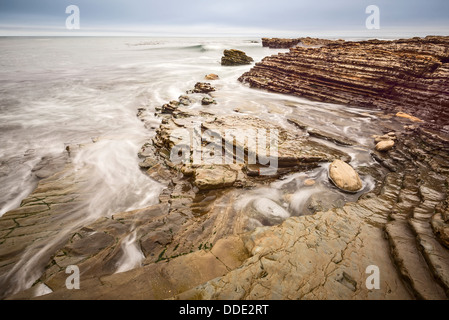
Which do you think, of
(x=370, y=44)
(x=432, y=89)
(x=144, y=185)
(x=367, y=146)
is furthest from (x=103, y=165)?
(x=370, y=44)

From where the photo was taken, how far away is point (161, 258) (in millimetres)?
3598

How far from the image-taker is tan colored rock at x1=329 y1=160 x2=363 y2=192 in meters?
5.43

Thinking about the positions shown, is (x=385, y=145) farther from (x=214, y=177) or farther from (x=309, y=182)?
(x=214, y=177)

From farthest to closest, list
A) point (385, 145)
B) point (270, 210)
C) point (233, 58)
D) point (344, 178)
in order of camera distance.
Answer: point (233, 58)
point (385, 145)
point (344, 178)
point (270, 210)

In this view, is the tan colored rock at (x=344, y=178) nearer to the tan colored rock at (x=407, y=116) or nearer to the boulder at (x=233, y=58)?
the tan colored rock at (x=407, y=116)

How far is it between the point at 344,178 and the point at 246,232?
3.42 m

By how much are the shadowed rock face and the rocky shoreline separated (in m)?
4.34

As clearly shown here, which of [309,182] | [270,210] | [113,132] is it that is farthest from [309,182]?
[113,132]

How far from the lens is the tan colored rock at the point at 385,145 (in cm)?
714

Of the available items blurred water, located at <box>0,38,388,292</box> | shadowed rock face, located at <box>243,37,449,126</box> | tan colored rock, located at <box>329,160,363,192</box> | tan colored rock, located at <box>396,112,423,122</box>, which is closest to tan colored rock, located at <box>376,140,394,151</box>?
blurred water, located at <box>0,38,388,292</box>

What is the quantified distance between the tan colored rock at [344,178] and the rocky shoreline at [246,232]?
0.28m

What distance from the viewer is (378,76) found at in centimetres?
1208
